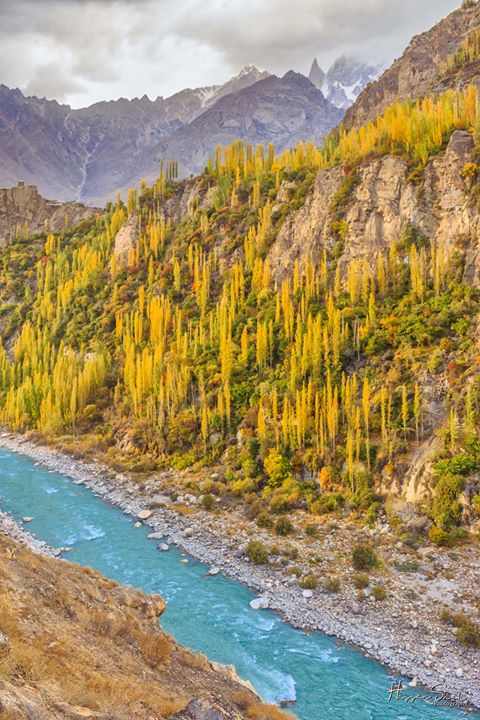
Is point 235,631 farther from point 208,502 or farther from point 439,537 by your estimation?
point 208,502

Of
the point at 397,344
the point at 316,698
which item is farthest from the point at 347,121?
the point at 316,698

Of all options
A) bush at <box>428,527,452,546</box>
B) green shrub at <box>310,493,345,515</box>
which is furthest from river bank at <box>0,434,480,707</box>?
green shrub at <box>310,493,345,515</box>

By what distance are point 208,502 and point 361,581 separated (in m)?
11.2

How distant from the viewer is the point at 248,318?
43.5 m

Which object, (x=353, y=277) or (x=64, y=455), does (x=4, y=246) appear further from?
(x=353, y=277)

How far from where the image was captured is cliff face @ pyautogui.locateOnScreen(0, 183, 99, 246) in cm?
9500

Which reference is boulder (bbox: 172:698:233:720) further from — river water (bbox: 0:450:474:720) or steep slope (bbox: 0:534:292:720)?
river water (bbox: 0:450:474:720)

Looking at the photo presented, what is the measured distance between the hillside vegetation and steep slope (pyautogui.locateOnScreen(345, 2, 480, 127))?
3927 centimetres

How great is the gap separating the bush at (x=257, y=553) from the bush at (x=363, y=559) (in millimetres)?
3943

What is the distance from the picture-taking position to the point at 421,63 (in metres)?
87.8

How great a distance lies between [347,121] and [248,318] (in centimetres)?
8150

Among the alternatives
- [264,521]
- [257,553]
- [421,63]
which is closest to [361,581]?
[257,553]
